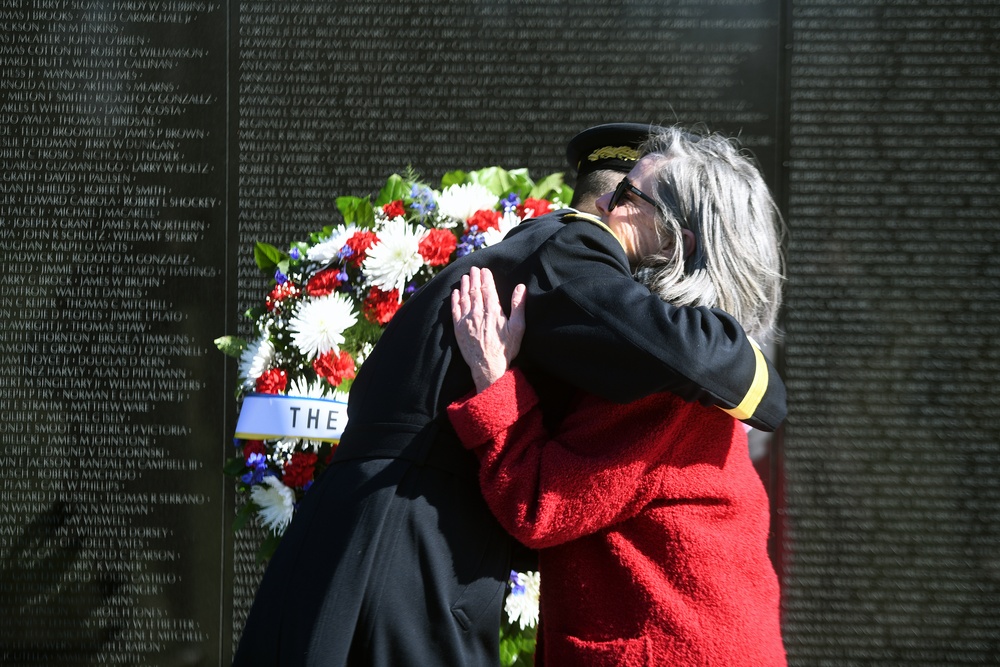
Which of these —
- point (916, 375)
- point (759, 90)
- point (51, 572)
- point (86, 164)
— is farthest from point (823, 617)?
point (86, 164)

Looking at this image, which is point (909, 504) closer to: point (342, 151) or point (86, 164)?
point (342, 151)

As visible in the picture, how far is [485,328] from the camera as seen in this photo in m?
1.65

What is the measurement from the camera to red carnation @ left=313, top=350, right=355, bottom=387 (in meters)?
2.56

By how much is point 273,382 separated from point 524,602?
100cm

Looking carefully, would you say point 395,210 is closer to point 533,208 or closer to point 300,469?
point 533,208

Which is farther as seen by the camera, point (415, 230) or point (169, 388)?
point (169, 388)

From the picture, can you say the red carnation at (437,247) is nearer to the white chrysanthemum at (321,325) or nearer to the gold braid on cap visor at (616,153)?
the white chrysanthemum at (321,325)

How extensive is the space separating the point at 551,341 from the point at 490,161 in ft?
8.25

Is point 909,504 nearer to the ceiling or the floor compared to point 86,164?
nearer to the floor

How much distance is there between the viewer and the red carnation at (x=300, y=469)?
103 inches

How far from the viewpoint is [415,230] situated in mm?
2736

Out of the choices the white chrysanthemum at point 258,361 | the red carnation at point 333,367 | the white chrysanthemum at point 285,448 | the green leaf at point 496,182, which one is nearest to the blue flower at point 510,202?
the green leaf at point 496,182

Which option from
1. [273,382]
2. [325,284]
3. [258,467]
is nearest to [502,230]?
[325,284]

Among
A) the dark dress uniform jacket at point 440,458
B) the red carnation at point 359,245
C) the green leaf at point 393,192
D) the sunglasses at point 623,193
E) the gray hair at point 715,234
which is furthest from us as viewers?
the green leaf at point 393,192
